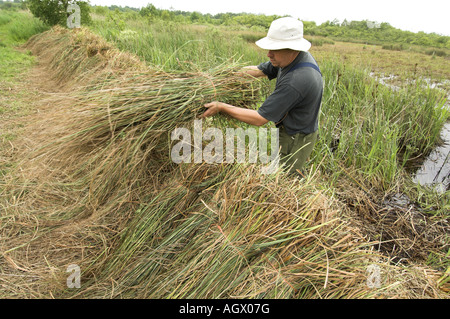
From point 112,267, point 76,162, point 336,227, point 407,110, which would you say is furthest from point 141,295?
point 407,110

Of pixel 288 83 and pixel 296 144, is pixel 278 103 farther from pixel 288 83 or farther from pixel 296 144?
pixel 296 144

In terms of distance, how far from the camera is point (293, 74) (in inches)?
62.9

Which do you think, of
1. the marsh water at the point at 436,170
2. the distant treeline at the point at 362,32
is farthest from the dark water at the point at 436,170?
the distant treeline at the point at 362,32

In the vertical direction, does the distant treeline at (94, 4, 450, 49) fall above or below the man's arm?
above

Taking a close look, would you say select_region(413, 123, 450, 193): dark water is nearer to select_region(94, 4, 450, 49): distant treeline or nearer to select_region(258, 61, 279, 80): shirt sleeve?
select_region(258, 61, 279, 80): shirt sleeve

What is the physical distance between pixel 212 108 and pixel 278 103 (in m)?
0.44

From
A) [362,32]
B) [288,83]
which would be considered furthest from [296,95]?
[362,32]

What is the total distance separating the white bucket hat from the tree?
32.1ft

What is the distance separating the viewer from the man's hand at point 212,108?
4.98 feet

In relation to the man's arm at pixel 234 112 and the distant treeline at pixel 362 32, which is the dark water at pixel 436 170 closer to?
the man's arm at pixel 234 112

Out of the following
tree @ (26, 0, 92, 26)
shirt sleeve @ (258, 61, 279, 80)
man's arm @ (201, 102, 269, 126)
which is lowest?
man's arm @ (201, 102, 269, 126)

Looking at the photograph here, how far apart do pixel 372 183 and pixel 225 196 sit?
198 centimetres

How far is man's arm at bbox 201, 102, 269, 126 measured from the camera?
1.53 meters

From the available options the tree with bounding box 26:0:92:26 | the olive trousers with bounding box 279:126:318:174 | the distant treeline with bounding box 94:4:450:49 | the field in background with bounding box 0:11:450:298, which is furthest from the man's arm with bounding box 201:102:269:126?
the distant treeline with bounding box 94:4:450:49
